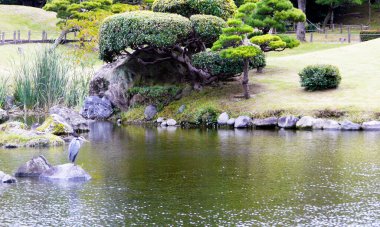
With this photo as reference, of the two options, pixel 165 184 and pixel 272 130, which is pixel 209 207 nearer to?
pixel 165 184

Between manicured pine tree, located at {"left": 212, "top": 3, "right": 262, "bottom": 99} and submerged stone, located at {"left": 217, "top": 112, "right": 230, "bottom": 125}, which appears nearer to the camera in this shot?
submerged stone, located at {"left": 217, "top": 112, "right": 230, "bottom": 125}

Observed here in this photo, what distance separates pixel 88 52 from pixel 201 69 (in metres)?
15.5

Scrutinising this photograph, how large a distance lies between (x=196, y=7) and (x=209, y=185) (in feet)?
64.3

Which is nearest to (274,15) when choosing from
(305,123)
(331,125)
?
(305,123)

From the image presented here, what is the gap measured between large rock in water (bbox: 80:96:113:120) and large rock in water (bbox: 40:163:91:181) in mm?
16896

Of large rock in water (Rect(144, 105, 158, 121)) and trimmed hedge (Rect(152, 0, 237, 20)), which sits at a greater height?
trimmed hedge (Rect(152, 0, 237, 20))

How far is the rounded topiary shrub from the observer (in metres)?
32.4

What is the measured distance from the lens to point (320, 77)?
3238 cm

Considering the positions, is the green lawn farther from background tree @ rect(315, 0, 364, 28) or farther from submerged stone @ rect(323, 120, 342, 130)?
submerged stone @ rect(323, 120, 342, 130)

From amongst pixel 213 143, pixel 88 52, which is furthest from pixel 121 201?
pixel 88 52

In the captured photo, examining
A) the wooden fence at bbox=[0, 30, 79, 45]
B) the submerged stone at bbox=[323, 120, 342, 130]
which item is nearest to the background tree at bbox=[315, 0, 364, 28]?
the wooden fence at bbox=[0, 30, 79, 45]

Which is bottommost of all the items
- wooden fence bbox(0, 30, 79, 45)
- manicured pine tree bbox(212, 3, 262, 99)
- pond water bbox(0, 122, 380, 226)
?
pond water bbox(0, 122, 380, 226)

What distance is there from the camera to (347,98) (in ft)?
100

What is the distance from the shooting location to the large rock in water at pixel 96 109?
34375mm
